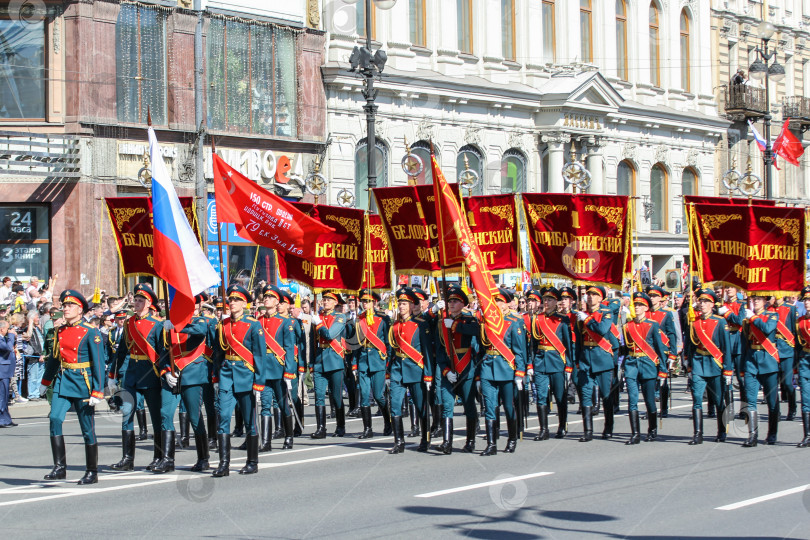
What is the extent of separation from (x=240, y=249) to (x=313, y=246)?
14.4 meters

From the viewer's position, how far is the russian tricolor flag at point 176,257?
10953 mm

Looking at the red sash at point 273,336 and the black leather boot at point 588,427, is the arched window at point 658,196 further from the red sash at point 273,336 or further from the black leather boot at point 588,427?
the red sash at point 273,336

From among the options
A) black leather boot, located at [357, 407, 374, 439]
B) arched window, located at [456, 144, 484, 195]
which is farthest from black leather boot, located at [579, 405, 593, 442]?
arched window, located at [456, 144, 484, 195]

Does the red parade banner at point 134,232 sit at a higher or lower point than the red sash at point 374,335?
higher

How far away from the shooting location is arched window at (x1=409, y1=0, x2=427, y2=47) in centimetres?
3400

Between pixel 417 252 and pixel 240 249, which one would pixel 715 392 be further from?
pixel 240 249

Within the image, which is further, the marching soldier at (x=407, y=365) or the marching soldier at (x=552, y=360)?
the marching soldier at (x=552, y=360)

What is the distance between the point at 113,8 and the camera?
26.5m

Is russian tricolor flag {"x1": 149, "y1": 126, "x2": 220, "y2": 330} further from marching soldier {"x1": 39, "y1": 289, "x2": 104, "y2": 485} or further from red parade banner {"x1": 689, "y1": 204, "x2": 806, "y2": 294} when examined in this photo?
red parade banner {"x1": 689, "y1": 204, "x2": 806, "y2": 294}

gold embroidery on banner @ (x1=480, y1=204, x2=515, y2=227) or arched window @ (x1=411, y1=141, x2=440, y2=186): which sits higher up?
arched window @ (x1=411, y1=141, x2=440, y2=186)

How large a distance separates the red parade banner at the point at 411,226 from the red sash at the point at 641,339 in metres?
2.36

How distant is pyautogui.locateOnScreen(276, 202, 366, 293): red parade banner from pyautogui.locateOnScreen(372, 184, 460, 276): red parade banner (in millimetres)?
847

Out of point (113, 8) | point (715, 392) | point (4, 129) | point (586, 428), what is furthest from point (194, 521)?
point (113, 8)

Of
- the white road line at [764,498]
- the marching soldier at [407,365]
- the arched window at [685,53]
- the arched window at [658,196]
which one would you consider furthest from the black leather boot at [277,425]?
the arched window at [685,53]
